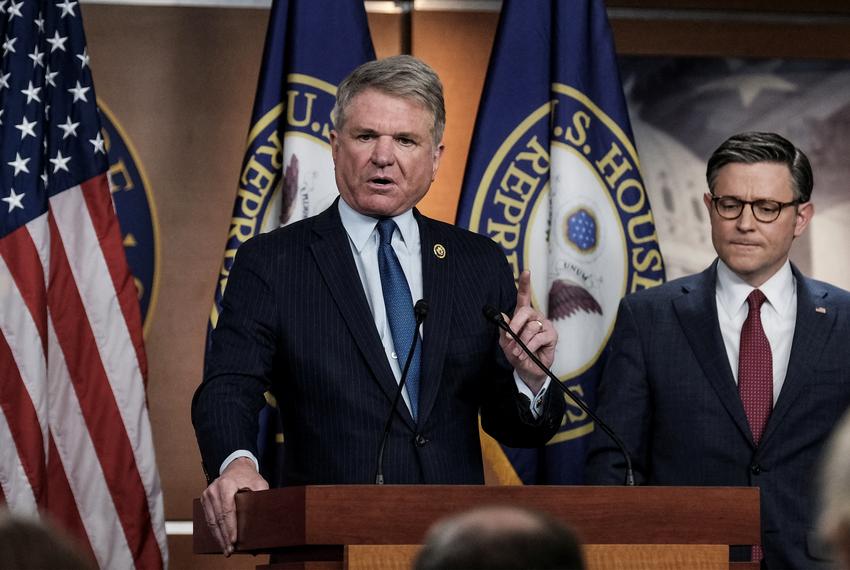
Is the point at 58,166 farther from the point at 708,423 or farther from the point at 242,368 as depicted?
the point at 708,423

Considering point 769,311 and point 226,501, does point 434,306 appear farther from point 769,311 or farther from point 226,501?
point 769,311

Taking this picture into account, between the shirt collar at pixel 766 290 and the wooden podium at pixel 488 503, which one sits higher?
the shirt collar at pixel 766 290

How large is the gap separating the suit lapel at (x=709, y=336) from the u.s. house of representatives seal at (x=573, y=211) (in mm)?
607

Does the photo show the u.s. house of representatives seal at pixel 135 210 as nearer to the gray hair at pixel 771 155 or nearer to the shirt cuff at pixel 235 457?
the gray hair at pixel 771 155

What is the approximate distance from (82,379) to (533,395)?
1941 millimetres

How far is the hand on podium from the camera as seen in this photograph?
2.44 metres

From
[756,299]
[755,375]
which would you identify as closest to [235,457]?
[755,375]

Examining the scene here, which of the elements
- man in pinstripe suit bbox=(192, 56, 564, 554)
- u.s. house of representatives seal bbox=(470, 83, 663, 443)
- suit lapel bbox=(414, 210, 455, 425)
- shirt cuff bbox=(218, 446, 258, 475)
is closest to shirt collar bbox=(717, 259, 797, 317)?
u.s. house of representatives seal bbox=(470, 83, 663, 443)

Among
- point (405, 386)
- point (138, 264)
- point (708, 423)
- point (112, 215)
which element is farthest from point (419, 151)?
point (138, 264)

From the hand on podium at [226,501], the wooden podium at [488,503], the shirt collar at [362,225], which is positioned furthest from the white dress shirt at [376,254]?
the wooden podium at [488,503]

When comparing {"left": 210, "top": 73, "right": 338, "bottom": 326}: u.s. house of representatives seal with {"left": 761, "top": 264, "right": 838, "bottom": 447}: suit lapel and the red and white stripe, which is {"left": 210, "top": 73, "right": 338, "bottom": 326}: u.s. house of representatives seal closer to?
the red and white stripe

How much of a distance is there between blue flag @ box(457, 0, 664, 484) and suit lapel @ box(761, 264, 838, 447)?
83cm

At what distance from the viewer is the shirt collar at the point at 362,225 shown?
321 cm

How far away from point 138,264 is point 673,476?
2246mm
